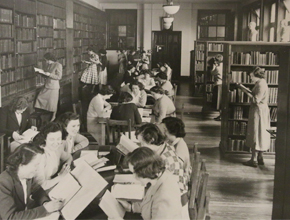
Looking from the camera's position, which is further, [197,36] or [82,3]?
[197,36]

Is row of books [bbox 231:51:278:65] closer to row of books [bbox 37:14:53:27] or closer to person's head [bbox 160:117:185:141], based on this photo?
person's head [bbox 160:117:185:141]

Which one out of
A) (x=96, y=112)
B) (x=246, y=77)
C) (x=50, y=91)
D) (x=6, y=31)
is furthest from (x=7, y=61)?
(x=246, y=77)

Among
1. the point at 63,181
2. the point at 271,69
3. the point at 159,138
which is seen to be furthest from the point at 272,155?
the point at 63,181

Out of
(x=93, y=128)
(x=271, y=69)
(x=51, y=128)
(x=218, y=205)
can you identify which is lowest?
(x=218, y=205)

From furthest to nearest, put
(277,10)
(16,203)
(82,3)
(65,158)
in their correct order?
(82,3) < (277,10) < (65,158) < (16,203)

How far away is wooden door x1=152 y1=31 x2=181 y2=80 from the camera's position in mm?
16906

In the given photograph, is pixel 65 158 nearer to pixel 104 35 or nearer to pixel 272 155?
pixel 272 155

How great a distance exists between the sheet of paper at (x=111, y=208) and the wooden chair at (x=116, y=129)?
2202 millimetres

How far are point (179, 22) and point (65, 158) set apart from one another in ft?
45.6

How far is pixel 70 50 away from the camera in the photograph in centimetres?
1028

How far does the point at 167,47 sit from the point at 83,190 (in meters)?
14.8

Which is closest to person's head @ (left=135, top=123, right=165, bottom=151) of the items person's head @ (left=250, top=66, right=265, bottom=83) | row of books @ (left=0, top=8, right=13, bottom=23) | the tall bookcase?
person's head @ (left=250, top=66, right=265, bottom=83)

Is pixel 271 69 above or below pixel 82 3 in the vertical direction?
below

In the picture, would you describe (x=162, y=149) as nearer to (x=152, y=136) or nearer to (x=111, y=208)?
(x=152, y=136)
